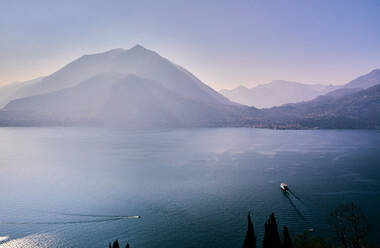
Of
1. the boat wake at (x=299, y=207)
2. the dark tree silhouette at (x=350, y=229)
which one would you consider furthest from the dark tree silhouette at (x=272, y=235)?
the boat wake at (x=299, y=207)

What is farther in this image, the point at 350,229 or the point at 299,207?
the point at 299,207

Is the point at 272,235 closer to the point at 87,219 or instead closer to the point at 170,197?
the point at 87,219

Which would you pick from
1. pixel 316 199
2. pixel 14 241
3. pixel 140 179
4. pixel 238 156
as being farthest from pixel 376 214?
pixel 238 156

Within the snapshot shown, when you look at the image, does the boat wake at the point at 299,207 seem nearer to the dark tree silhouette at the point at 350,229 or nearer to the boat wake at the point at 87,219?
the dark tree silhouette at the point at 350,229

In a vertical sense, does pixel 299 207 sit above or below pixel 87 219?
below

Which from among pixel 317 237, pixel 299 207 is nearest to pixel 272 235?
pixel 317 237

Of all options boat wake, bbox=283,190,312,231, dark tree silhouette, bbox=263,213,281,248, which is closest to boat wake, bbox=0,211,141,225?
dark tree silhouette, bbox=263,213,281,248

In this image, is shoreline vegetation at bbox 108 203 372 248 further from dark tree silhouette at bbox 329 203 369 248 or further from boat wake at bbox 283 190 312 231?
boat wake at bbox 283 190 312 231
